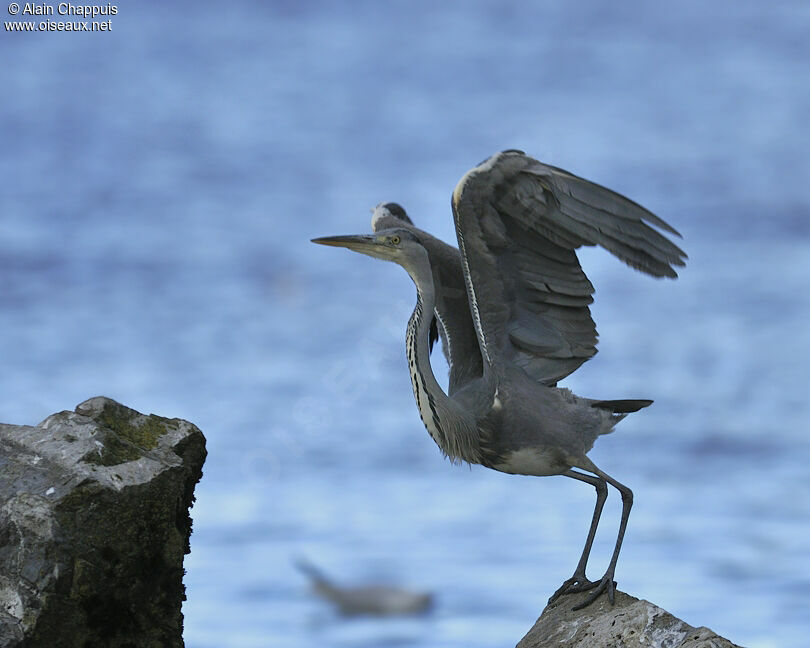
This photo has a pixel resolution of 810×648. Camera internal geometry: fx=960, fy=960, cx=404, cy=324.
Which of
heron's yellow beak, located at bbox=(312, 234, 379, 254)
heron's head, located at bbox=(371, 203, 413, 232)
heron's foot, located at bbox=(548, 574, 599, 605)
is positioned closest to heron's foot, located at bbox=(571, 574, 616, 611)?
heron's foot, located at bbox=(548, 574, 599, 605)

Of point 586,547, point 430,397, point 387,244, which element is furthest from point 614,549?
point 387,244

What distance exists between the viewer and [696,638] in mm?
5344

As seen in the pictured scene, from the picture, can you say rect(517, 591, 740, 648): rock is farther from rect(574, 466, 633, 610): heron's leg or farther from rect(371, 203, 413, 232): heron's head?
rect(371, 203, 413, 232): heron's head

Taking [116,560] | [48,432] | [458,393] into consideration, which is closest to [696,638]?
[458,393]

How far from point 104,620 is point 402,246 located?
3.19 metres

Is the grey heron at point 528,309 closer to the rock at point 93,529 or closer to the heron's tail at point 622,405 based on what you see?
the heron's tail at point 622,405

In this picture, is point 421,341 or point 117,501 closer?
point 117,501


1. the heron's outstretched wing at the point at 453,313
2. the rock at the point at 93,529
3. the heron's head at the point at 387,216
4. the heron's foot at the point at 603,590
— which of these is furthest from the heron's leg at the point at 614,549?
the heron's head at the point at 387,216

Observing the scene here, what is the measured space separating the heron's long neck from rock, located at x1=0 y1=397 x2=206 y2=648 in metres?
1.66

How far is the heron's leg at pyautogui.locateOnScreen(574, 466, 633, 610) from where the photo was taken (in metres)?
6.41

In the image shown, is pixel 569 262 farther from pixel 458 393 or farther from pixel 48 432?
pixel 48 432

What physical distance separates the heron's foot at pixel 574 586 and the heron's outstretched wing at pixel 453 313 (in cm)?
167

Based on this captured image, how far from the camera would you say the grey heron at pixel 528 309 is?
252 inches

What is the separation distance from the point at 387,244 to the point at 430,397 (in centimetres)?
115
